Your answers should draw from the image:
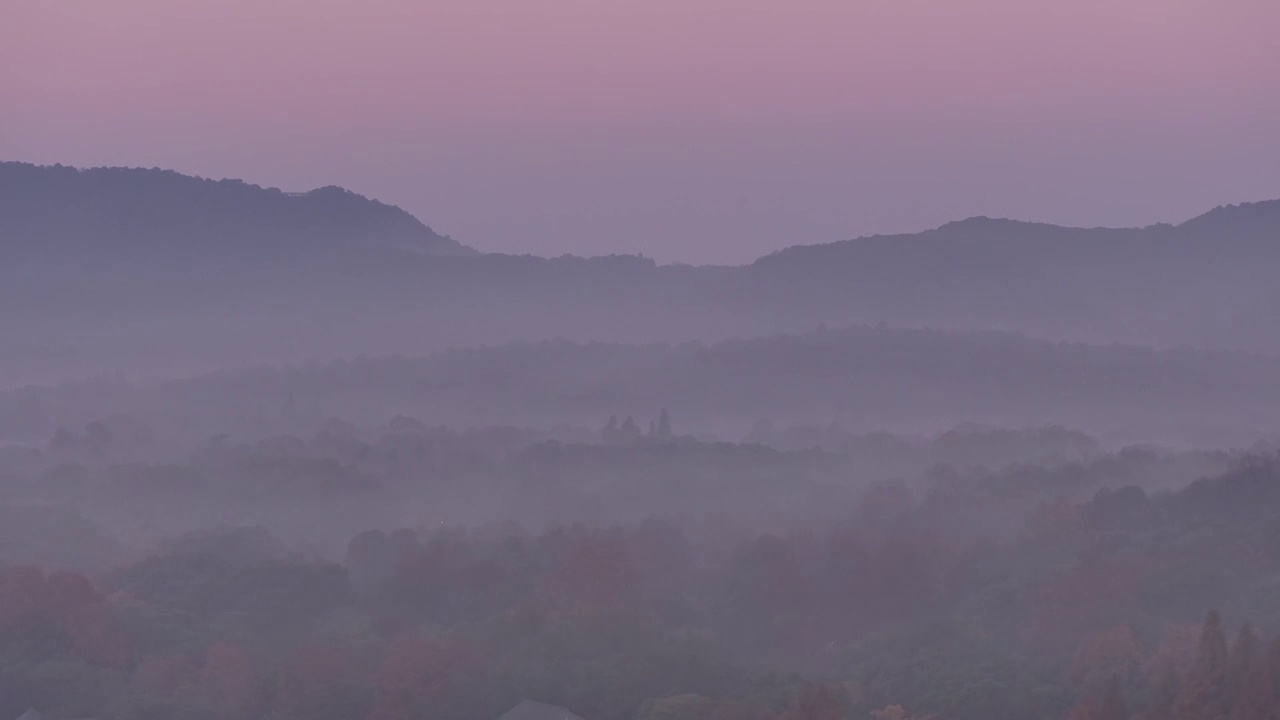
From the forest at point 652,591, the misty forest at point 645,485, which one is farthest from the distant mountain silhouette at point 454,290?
the forest at point 652,591

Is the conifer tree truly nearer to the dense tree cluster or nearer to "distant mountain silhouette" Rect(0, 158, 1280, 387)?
the dense tree cluster

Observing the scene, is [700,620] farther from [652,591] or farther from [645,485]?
[645,485]

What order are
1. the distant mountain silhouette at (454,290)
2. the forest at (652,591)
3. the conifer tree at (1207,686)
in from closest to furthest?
the conifer tree at (1207,686) < the forest at (652,591) < the distant mountain silhouette at (454,290)

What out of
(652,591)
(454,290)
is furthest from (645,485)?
(454,290)

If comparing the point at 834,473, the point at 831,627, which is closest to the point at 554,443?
the point at 834,473

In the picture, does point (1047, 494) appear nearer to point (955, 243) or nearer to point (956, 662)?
point (956, 662)

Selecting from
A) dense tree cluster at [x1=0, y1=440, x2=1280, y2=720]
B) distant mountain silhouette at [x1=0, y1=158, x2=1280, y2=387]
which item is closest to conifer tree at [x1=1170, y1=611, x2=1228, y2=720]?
dense tree cluster at [x1=0, y1=440, x2=1280, y2=720]

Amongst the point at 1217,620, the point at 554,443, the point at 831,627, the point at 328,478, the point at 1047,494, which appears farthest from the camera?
the point at 554,443

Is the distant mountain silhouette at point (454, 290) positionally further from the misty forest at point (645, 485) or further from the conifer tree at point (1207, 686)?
the conifer tree at point (1207, 686)

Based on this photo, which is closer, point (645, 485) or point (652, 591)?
point (652, 591)
